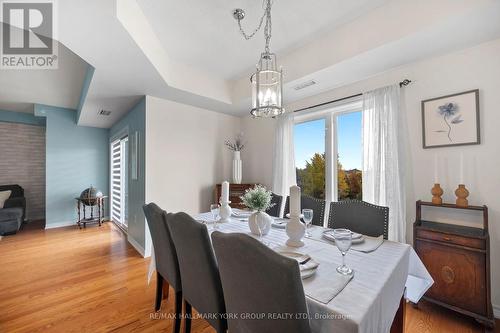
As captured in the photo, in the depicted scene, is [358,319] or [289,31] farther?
[289,31]

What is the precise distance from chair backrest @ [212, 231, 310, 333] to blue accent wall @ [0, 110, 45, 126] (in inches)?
253

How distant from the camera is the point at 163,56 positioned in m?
2.58

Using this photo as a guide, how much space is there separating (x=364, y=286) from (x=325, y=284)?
168 millimetres

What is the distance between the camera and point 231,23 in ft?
7.00

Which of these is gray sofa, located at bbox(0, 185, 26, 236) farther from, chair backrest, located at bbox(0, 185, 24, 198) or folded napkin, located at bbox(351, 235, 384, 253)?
folded napkin, located at bbox(351, 235, 384, 253)

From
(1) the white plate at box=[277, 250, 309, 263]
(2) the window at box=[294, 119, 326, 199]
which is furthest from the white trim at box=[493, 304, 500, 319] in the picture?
(1) the white plate at box=[277, 250, 309, 263]

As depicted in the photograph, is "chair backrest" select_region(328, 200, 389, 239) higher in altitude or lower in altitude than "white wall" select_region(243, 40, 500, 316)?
lower

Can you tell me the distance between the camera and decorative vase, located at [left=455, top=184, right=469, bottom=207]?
184 centimetres

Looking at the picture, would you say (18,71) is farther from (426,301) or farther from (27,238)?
(426,301)

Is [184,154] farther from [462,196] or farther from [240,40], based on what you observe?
[462,196]

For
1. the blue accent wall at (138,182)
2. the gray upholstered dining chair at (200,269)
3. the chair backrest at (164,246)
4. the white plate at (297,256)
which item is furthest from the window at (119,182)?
the white plate at (297,256)

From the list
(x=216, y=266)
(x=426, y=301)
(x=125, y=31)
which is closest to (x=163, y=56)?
(x=125, y=31)

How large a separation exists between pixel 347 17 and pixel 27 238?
19.5ft

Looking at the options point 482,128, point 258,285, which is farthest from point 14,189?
point 482,128
